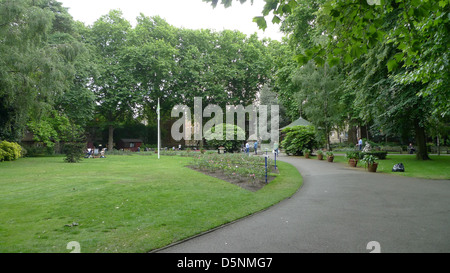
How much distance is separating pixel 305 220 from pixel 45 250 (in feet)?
15.6

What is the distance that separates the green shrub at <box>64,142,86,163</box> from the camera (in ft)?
66.9

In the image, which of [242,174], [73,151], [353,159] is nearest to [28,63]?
[73,151]

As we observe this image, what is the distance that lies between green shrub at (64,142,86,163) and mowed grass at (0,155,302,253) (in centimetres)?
1083

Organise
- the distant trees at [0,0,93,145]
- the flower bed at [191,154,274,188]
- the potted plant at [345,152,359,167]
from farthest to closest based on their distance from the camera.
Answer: the distant trees at [0,0,93,145] → the potted plant at [345,152,359,167] → the flower bed at [191,154,274,188]

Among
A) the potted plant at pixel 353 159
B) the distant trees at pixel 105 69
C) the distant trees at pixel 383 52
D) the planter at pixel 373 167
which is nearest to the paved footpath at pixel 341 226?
the distant trees at pixel 383 52

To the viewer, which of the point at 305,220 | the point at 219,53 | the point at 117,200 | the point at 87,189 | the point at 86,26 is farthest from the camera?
the point at 219,53

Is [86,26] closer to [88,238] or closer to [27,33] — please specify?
[27,33]

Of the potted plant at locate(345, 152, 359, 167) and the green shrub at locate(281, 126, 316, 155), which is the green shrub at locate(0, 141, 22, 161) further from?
the potted plant at locate(345, 152, 359, 167)

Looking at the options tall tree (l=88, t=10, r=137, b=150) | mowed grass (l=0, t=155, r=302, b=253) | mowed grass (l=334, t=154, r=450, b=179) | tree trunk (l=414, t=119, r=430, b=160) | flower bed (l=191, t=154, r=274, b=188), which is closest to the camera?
mowed grass (l=0, t=155, r=302, b=253)

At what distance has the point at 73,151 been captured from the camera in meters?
20.5

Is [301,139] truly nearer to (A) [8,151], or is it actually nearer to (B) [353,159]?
(B) [353,159]

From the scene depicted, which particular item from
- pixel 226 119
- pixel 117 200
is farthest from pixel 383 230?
pixel 226 119

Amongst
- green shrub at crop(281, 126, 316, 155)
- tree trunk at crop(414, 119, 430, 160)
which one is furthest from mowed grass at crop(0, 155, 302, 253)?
green shrub at crop(281, 126, 316, 155)

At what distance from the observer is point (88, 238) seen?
14.7ft
